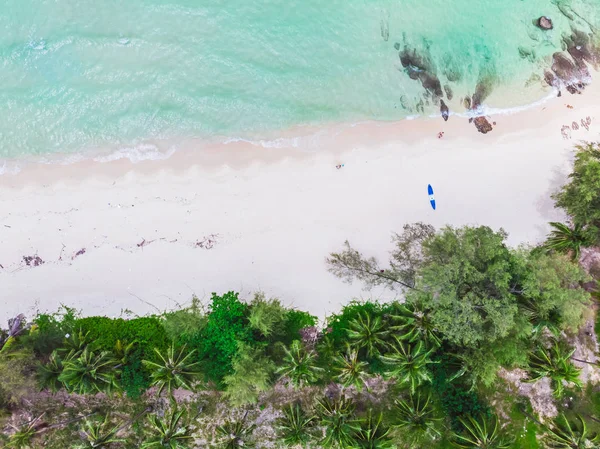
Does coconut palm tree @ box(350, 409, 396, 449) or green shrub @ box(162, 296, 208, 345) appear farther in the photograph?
green shrub @ box(162, 296, 208, 345)

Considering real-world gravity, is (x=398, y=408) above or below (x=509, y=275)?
below

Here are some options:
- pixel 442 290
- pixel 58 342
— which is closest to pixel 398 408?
pixel 442 290

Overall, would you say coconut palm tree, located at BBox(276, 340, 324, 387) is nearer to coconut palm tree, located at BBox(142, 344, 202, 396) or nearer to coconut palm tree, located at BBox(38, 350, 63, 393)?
coconut palm tree, located at BBox(142, 344, 202, 396)

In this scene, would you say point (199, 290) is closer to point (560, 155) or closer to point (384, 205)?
point (384, 205)

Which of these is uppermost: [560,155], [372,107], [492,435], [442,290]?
[372,107]

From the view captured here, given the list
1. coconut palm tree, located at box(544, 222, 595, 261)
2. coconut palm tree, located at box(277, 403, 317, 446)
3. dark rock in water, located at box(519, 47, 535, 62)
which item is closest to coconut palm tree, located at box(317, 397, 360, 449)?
coconut palm tree, located at box(277, 403, 317, 446)

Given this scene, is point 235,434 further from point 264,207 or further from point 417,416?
point 264,207

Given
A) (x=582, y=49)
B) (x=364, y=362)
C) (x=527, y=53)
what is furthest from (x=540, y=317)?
(x=582, y=49)
